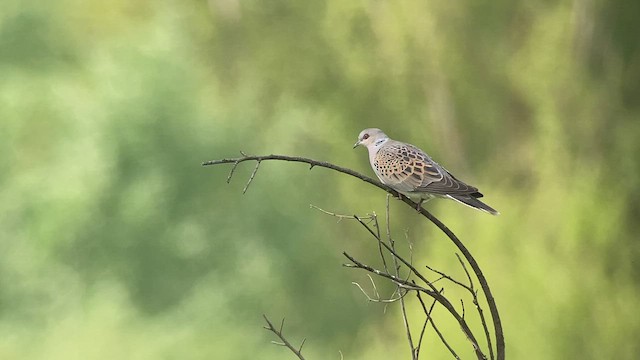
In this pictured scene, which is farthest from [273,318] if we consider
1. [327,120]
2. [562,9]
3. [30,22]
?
[562,9]

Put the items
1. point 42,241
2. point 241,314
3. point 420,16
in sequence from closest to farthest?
point 42,241
point 241,314
point 420,16

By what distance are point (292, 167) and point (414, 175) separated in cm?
45

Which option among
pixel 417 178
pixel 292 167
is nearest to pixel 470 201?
pixel 417 178

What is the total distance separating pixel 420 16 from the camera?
1759 millimetres

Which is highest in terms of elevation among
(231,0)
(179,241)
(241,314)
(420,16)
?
(420,16)

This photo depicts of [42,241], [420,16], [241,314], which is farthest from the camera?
[420,16]

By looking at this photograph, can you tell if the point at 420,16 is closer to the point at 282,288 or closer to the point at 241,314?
the point at 282,288

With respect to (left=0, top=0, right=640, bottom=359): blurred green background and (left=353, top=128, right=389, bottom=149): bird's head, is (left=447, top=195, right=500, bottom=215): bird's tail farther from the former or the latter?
(left=0, top=0, right=640, bottom=359): blurred green background

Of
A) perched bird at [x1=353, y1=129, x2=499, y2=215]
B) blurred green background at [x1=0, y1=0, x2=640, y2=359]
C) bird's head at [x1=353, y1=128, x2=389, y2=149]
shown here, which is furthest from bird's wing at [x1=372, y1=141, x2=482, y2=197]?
blurred green background at [x1=0, y1=0, x2=640, y2=359]

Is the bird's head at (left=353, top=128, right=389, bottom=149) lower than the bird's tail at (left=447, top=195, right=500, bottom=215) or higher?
higher

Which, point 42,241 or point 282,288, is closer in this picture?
point 42,241

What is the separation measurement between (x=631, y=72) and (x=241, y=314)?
1254mm

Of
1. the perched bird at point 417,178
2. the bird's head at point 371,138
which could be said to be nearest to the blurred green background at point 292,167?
the bird's head at point 371,138

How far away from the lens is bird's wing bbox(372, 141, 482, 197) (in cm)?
133
